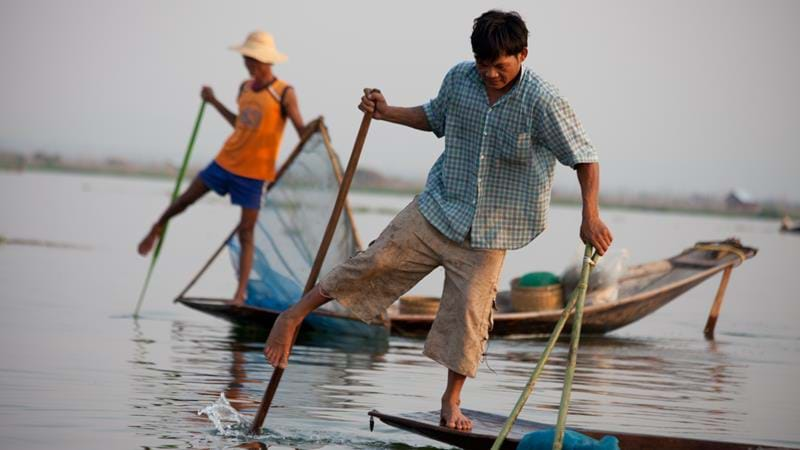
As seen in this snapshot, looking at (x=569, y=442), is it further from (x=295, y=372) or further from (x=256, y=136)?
(x=256, y=136)

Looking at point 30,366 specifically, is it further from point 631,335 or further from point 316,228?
point 631,335

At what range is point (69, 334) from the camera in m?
8.55

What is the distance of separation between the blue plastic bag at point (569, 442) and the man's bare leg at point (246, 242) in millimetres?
4568

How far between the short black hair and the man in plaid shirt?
0.21 feet

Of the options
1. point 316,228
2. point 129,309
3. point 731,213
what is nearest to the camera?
point 316,228

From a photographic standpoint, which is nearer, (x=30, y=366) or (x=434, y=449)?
(x=434, y=449)

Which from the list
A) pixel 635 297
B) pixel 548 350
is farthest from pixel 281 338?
pixel 635 297

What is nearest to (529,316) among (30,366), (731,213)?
(30,366)

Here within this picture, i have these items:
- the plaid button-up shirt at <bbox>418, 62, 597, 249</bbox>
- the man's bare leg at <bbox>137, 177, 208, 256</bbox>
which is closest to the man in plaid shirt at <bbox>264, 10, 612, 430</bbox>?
the plaid button-up shirt at <bbox>418, 62, 597, 249</bbox>

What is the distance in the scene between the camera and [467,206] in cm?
544

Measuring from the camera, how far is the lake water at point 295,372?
5949 mm

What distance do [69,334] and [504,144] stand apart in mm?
4002

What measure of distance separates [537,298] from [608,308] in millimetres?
474

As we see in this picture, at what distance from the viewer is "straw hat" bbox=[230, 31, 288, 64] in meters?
9.40
